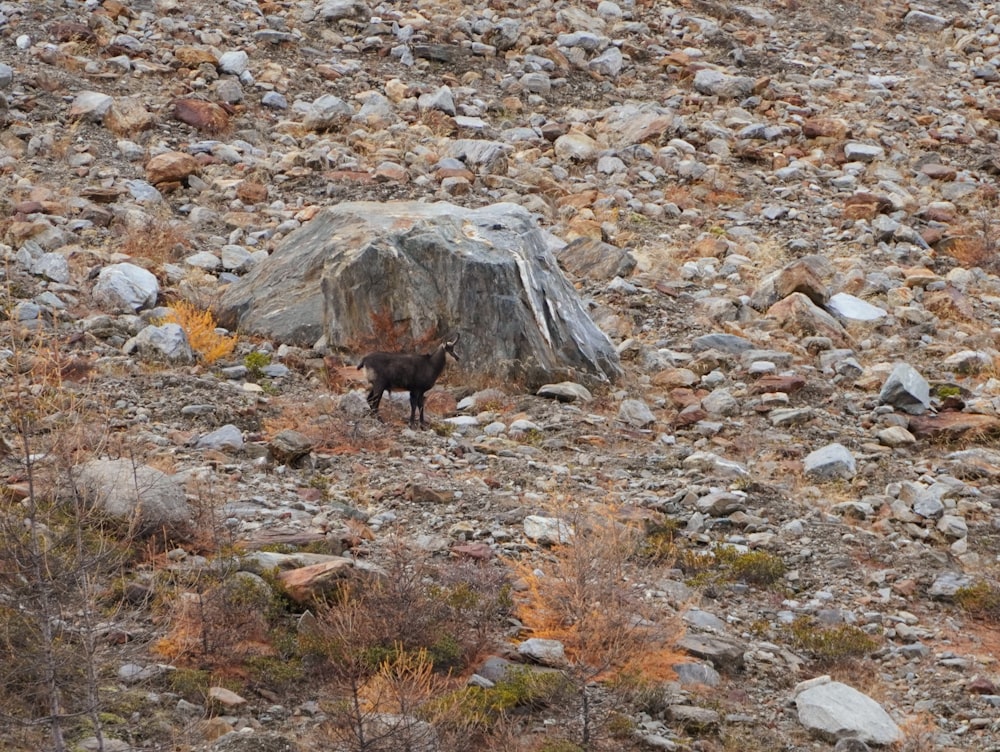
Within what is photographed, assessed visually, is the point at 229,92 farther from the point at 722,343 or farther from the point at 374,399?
the point at 722,343

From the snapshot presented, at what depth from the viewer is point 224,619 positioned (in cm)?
729

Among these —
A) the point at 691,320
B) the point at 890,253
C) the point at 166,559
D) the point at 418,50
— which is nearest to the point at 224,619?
the point at 166,559

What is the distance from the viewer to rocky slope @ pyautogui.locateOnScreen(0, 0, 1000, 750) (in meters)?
8.56

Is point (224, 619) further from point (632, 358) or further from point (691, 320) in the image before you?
point (691, 320)

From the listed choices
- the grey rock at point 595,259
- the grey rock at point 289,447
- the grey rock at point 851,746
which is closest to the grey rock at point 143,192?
the grey rock at point 595,259

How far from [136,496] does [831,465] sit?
20.7 feet

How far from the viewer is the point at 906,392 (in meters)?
12.5

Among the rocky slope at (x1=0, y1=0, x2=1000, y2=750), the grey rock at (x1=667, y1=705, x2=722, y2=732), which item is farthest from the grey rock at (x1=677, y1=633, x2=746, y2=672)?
the grey rock at (x1=667, y1=705, x2=722, y2=732)

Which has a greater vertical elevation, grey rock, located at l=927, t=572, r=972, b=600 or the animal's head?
the animal's head

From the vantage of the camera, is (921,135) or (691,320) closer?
(691,320)

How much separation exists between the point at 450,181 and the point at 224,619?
11.3 m

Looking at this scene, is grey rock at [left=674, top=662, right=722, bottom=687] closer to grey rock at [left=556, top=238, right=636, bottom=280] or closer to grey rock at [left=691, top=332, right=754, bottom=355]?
grey rock at [left=691, top=332, right=754, bottom=355]

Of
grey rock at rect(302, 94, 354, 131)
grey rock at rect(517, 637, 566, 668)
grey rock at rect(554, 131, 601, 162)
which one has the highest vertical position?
grey rock at rect(302, 94, 354, 131)

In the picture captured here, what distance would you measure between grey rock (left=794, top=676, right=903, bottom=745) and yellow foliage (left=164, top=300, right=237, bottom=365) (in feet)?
23.8
